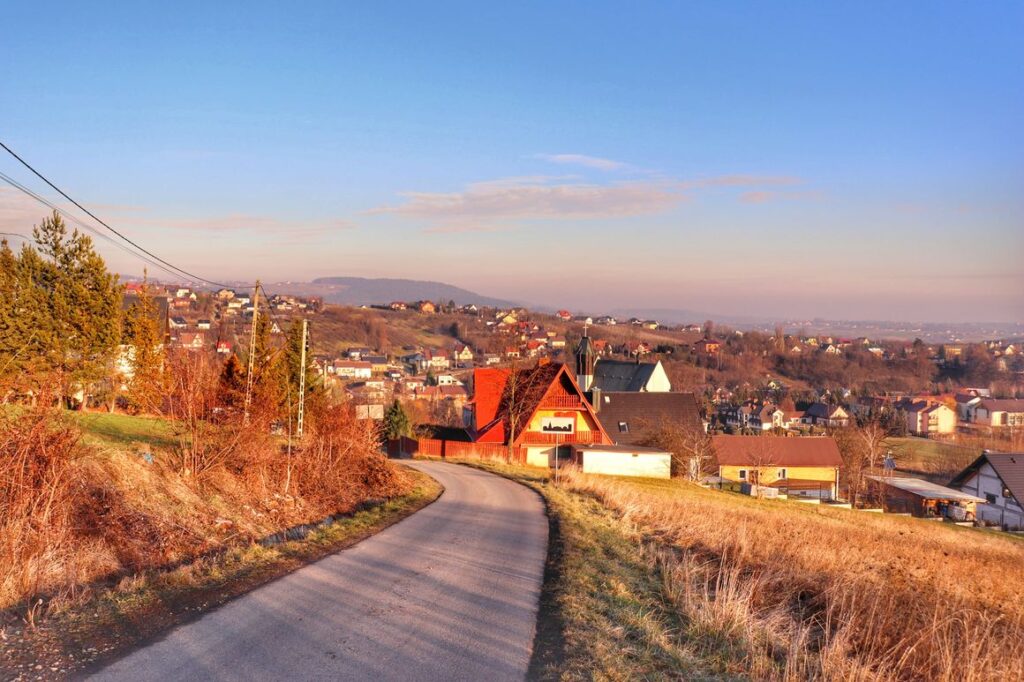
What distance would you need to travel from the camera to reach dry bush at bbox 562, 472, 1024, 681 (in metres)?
7.91

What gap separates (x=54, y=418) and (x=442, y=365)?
12719 cm

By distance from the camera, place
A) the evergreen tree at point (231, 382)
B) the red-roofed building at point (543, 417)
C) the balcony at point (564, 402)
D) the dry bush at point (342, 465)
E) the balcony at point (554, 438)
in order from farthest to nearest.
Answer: the balcony at point (564, 402)
the balcony at point (554, 438)
the red-roofed building at point (543, 417)
the evergreen tree at point (231, 382)
the dry bush at point (342, 465)

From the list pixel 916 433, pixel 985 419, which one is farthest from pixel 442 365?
pixel 985 419

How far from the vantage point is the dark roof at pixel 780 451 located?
176 ft

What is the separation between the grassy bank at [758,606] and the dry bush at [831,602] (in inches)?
1.3

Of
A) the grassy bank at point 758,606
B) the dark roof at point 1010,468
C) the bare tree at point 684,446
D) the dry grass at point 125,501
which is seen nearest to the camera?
the grassy bank at point 758,606

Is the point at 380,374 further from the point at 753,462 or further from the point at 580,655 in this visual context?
the point at 580,655

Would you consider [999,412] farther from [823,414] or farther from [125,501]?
[125,501]

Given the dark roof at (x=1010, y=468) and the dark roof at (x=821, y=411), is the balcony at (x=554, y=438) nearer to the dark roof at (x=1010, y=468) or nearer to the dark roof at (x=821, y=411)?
the dark roof at (x=1010, y=468)

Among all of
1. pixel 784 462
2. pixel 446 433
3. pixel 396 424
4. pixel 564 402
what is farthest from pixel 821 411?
pixel 396 424

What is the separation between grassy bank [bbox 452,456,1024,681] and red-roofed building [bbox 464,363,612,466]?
2463 cm

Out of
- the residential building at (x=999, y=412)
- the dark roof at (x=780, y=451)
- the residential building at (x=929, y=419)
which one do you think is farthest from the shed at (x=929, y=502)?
the residential building at (x=999, y=412)

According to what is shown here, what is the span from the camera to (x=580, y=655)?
739cm

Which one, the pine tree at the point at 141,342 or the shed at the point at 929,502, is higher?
the pine tree at the point at 141,342
